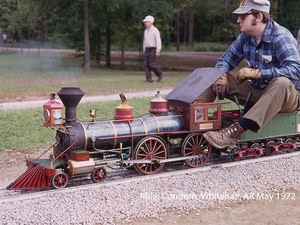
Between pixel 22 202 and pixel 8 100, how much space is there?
918cm

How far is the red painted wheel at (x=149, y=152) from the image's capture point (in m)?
5.31

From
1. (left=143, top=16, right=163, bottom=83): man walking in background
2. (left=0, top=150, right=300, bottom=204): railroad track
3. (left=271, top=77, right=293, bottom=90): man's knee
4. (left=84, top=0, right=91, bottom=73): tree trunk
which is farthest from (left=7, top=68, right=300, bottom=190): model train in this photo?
(left=84, top=0, right=91, bottom=73): tree trunk

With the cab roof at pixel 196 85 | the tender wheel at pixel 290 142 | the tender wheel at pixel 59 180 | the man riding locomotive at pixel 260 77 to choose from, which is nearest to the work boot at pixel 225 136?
the man riding locomotive at pixel 260 77

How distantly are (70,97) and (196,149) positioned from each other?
6.12 ft

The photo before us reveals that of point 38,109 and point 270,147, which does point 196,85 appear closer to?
point 270,147

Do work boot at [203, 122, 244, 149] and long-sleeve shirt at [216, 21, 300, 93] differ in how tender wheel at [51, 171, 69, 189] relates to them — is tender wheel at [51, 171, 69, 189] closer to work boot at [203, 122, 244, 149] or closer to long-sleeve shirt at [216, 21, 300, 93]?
work boot at [203, 122, 244, 149]

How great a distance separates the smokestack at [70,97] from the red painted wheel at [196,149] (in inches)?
60.2

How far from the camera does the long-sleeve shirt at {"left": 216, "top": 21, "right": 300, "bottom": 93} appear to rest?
5.47 metres

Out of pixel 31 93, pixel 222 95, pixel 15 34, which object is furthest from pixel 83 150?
pixel 15 34

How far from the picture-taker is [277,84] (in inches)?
209

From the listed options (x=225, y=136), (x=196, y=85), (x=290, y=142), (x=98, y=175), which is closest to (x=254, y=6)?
(x=196, y=85)

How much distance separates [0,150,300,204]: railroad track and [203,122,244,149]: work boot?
409 millimetres

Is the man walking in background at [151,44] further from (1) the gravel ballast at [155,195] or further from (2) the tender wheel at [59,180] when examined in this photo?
(2) the tender wheel at [59,180]

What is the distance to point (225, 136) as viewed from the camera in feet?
17.8
